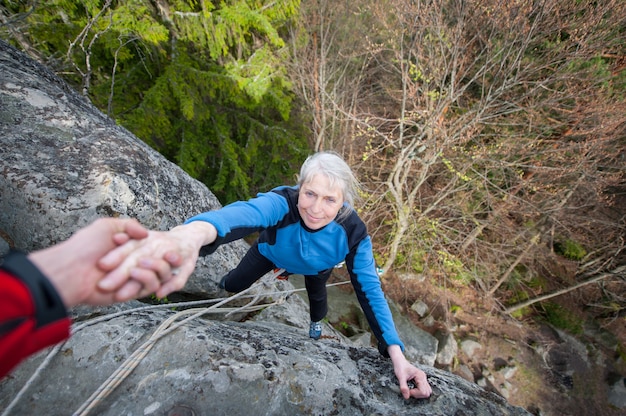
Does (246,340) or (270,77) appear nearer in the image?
(246,340)

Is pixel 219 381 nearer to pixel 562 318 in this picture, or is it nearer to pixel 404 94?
pixel 404 94

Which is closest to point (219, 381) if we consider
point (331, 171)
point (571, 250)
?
point (331, 171)

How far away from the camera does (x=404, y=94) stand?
15.8ft

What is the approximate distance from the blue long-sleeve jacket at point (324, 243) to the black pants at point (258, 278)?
0.35m

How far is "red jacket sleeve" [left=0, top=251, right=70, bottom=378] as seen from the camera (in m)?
0.57

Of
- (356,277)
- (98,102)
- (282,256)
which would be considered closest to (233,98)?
(98,102)

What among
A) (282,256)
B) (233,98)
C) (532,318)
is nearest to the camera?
(282,256)

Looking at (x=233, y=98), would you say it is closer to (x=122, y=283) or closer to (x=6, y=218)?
(x=6, y=218)

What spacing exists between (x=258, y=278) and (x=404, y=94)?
423 centimetres

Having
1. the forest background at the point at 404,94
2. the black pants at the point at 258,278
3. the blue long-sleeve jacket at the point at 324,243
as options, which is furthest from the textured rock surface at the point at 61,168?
the blue long-sleeve jacket at the point at 324,243

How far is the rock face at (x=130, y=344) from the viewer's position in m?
1.29

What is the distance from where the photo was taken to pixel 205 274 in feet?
8.42

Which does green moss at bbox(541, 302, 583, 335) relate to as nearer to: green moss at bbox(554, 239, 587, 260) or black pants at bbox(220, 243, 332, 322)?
green moss at bbox(554, 239, 587, 260)

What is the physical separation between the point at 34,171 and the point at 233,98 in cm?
303
